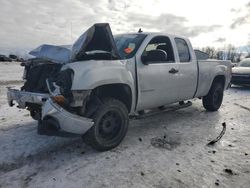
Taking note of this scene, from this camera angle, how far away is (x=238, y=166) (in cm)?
391

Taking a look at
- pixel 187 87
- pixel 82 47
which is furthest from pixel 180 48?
pixel 82 47

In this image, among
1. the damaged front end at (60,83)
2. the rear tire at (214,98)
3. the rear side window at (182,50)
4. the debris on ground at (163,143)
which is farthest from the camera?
the rear tire at (214,98)

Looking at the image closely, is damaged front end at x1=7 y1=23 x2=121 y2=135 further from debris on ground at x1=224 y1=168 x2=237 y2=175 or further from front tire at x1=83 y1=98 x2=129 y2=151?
debris on ground at x1=224 y1=168 x2=237 y2=175

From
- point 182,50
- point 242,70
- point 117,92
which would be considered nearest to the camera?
point 117,92

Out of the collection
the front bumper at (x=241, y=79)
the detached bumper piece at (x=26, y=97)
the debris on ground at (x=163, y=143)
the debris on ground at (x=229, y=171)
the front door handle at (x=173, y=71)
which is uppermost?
the front door handle at (x=173, y=71)

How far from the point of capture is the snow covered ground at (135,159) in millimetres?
3426

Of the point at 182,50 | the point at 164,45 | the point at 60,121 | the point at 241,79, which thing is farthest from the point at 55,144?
the point at 241,79

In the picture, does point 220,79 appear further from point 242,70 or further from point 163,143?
point 242,70

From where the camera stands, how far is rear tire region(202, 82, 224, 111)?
7.30 meters

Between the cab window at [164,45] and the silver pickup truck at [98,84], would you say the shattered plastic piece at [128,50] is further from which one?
the cab window at [164,45]

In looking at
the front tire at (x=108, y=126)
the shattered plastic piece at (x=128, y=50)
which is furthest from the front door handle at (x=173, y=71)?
the front tire at (x=108, y=126)

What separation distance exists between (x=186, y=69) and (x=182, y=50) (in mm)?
470

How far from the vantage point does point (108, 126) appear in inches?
173

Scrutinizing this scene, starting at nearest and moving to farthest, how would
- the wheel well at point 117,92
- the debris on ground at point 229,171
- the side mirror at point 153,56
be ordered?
the debris on ground at point 229,171 < the wheel well at point 117,92 < the side mirror at point 153,56
